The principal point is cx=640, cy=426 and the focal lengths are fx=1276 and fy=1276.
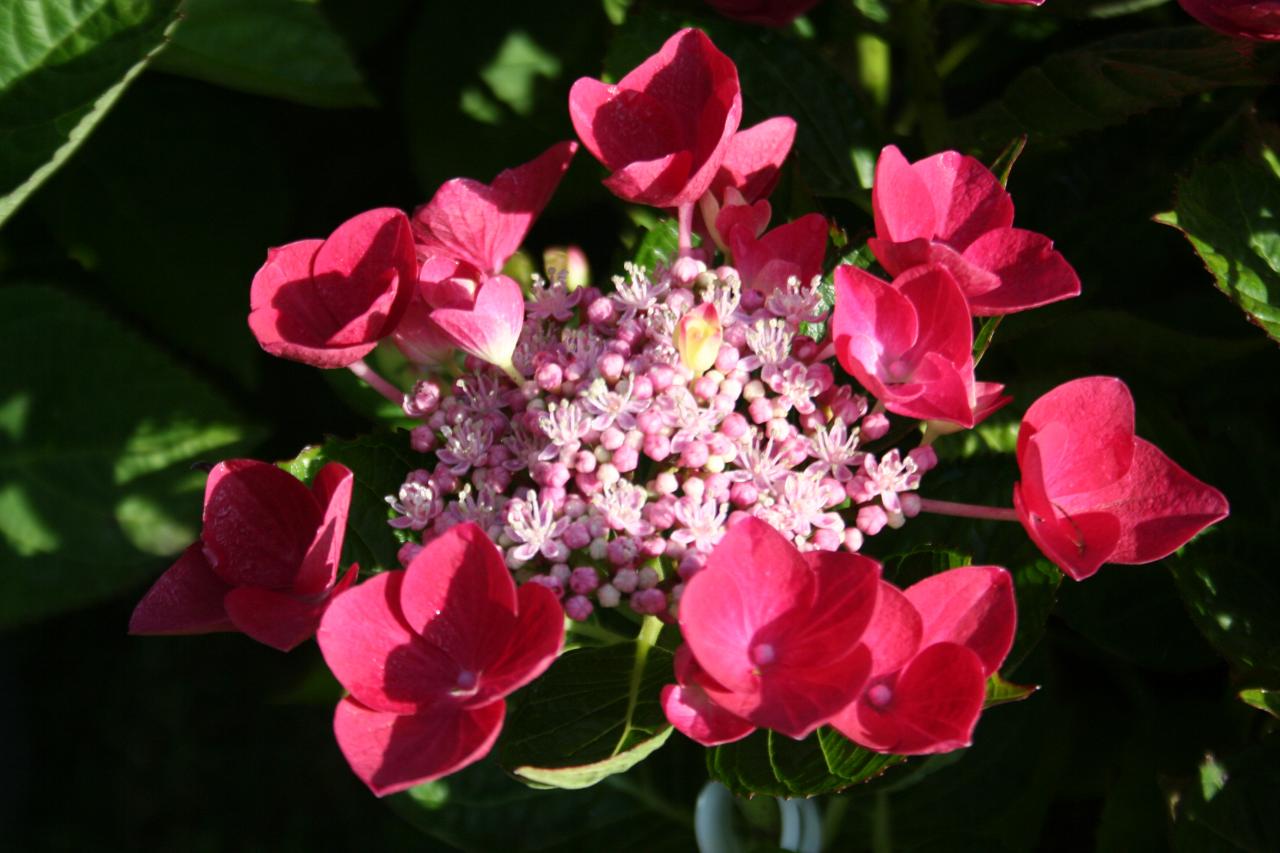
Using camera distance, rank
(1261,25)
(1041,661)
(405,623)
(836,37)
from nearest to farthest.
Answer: (405,623), (1261,25), (1041,661), (836,37)

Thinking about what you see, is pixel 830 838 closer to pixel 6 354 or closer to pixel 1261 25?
pixel 1261 25

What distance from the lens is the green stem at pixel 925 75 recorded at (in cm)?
107

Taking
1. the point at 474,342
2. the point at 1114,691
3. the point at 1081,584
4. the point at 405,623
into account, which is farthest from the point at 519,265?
the point at 1114,691

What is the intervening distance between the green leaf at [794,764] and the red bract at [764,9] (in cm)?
55

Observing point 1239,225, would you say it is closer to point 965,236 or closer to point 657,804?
point 965,236

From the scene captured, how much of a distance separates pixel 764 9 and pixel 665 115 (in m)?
0.24

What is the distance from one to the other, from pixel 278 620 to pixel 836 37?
0.85m

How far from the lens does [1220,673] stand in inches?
43.1

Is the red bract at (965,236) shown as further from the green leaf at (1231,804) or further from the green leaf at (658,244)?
the green leaf at (1231,804)

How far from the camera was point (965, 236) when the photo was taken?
785 millimetres

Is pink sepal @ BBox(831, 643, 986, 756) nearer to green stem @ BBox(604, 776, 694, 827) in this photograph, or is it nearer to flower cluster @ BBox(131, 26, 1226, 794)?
flower cluster @ BBox(131, 26, 1226, 794)

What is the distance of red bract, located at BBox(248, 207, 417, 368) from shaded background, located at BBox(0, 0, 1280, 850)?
0.26 meters

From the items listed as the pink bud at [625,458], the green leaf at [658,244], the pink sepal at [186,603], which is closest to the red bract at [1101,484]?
the pink bud at [625,458]

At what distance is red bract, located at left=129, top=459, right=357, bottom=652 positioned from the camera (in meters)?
0.69
